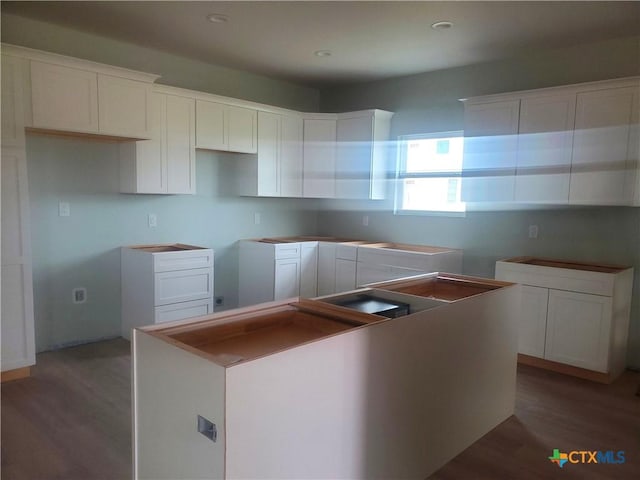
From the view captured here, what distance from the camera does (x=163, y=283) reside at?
408cm

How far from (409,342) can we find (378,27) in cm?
261

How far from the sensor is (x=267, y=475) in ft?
5.17

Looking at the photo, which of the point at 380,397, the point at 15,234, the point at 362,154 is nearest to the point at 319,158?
the point at 362,154

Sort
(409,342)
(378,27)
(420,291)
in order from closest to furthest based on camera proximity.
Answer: (409,342) → (420,291) → (378,27)

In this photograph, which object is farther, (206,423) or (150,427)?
(150,427)

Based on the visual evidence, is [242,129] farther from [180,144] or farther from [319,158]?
[319,158]

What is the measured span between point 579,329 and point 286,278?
9.12 ft

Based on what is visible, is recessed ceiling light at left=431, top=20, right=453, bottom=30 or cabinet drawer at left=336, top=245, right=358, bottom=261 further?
cabinet drawer at left=336, top=245, right=358, bottom=261

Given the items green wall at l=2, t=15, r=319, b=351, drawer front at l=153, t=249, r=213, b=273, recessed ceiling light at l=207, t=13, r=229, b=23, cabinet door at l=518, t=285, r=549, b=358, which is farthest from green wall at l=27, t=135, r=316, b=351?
cabinet door at l=518, t=285, r=549, b=358

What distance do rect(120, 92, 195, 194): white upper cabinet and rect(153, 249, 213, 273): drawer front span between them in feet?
1.97

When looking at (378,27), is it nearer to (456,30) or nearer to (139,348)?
(456,30)

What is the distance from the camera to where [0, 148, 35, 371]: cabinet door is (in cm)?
322

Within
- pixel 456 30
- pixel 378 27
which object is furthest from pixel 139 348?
pixel 456 30

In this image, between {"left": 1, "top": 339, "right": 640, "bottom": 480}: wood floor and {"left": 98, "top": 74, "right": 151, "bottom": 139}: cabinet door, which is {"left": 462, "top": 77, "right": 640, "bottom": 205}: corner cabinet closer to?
{"left": 1, "top": 339, "right": 640, "bottom": 480}: wood floor
